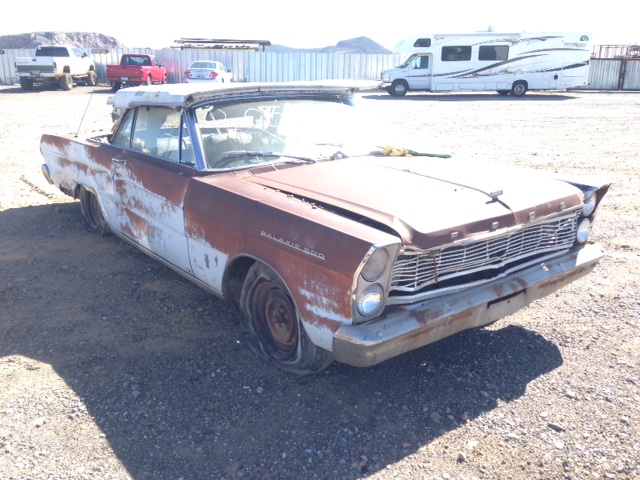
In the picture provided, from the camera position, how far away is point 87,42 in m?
63.5

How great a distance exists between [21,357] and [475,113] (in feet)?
53.4

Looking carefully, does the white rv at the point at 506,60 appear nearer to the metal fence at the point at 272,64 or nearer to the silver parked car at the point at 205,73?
the metal fence at the point at 272,64

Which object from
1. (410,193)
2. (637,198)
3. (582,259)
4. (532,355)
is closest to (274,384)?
(410,193)

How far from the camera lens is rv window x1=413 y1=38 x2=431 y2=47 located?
2467 cm

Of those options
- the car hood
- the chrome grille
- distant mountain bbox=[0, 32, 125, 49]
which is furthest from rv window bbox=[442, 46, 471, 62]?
distant mountain bbox=[0, 32, 125, 49]

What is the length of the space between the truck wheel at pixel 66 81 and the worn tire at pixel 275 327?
2578cm

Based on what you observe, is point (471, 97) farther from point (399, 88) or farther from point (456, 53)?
point (399, 88)

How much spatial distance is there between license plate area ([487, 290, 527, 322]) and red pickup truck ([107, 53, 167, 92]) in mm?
25195

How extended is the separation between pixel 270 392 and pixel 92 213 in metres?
3.52

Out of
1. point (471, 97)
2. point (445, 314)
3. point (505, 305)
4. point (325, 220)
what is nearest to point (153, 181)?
point (325, 220)

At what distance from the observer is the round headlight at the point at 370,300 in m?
3.05

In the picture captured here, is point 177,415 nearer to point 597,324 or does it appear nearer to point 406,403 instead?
point 406,403

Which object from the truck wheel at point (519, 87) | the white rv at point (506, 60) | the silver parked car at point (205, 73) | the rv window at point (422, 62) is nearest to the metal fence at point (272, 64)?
the silver parked car at point (205, 73)

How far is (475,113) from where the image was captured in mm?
18156
